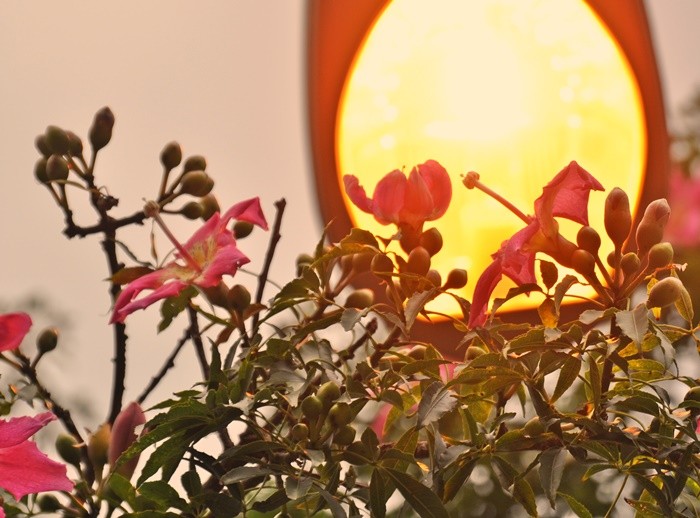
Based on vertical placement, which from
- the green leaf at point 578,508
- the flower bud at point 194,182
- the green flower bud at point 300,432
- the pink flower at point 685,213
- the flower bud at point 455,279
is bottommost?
the pink flower at point 685,213

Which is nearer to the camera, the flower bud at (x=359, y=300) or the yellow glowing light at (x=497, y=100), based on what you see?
the flower bud at (x=359, y=300)

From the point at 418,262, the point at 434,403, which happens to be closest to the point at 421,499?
the point at 434,403

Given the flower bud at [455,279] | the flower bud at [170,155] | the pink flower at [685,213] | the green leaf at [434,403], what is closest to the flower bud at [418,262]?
the flower bud at [455,279]

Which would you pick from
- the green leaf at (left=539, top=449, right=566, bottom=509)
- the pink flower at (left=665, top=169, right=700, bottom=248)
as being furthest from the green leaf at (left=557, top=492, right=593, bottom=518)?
the pink flower at (left=665, top=169, right=700, bottom=248)

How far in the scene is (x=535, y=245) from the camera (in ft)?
2.30

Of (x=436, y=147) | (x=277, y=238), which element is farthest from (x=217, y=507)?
(x=436, y=147)

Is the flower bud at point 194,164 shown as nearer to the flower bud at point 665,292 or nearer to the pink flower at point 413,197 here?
the pink flower at point 413,197

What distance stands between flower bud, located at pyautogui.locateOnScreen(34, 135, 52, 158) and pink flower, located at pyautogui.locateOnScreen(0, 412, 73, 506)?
0.64 ft

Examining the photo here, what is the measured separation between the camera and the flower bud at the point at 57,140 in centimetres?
78

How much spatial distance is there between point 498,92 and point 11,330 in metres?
0.75

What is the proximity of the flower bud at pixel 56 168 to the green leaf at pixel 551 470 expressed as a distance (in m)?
0.36

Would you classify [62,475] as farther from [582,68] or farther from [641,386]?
[582,68]

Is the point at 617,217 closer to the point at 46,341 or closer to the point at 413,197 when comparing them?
the point at 413,197

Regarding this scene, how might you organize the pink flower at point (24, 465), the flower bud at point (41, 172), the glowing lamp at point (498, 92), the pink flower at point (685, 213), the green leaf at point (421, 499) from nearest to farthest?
the green leaf at point (421, 499)
the pink flower at point (24, 465)
the flower bud at point (41, 172)
the glowing lamp at point (498, 92)
the pink flower at point (685, 213)
